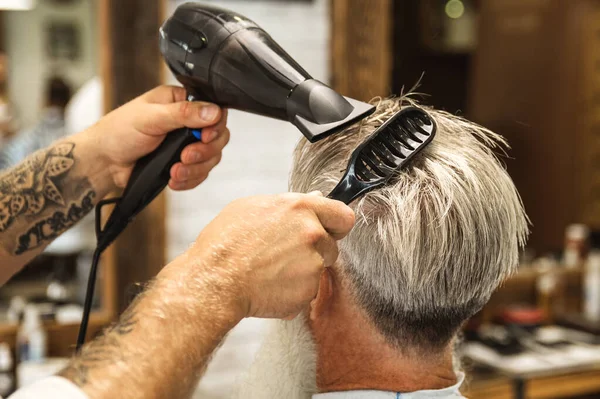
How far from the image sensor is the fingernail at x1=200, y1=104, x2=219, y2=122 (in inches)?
43.6

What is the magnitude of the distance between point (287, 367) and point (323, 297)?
0.50 ft

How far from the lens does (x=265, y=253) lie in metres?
0.75

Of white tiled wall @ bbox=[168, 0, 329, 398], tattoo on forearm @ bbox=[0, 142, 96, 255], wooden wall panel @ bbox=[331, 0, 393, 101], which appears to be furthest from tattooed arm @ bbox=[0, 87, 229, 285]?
wooden wall panel @ bbox=[331, 0, 393, 101]

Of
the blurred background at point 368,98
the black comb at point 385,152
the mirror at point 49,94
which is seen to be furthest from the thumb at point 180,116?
the mirror at point 49,94

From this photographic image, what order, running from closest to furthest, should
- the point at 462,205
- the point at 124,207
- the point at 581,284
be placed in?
the point at 462,205, the point at 124,207, the point at 581,284

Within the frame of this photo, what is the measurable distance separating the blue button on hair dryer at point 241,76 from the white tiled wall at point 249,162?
1.44m

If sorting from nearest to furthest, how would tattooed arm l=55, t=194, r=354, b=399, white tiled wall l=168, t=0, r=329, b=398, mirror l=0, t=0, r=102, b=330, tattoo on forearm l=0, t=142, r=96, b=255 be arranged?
1. tattooed arm l=55, t=194, r=354, b=399
2. tattoo on forearm l=0, t=142, r=96, b=255
3. mirror l=0, t=0, r=102, b=330
4. white tiled wall l=168, t=0, r=329, b=398

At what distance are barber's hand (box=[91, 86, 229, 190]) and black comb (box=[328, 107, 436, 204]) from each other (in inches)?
12.1

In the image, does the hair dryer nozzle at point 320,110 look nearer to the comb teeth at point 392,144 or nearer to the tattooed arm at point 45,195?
the comb teeth at point 392,144

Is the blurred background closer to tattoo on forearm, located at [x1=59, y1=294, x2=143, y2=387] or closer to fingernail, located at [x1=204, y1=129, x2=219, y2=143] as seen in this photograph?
fingernail, located at [x1=204, y1=129, x2=219, y2=143]

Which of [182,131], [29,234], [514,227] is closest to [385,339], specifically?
[514,227]

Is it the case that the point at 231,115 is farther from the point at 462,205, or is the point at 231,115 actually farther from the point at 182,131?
the point at 462,205

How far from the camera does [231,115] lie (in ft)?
8.83

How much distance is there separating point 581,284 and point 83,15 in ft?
9.18
